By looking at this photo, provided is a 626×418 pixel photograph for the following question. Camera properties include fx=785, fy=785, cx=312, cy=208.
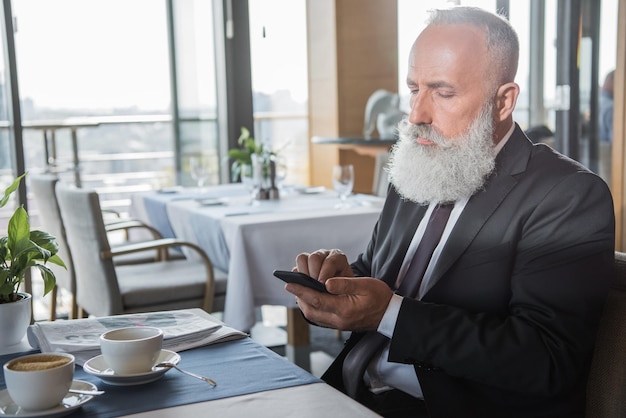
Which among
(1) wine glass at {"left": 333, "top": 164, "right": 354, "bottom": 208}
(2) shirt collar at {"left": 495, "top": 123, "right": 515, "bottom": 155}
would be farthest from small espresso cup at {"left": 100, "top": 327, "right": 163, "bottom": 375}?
(1) wine glass at {"left": 333, "top": 164, "right": 354, "bottom": 208}

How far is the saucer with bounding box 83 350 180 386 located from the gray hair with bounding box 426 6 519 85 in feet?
2.73

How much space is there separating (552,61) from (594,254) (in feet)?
14.0

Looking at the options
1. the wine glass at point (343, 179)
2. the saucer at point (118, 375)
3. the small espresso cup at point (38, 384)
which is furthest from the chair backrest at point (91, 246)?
the small espresso cup at point (38, 384)

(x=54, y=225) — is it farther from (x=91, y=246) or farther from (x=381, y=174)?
(x=381, y=174)

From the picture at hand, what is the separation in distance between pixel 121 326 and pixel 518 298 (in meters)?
0.71

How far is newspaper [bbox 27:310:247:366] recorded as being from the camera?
4.22 feet

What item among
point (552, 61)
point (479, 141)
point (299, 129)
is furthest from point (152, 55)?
point (479, 141)

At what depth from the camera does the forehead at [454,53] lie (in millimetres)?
1522

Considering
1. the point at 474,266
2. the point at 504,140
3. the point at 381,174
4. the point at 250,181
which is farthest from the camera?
the point at 381,174

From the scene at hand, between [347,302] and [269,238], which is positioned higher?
[347,302]

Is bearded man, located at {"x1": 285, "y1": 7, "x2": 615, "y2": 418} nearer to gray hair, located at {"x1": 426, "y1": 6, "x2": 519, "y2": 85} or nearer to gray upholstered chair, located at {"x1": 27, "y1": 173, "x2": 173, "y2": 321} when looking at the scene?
gray hair, located at {"x1": 426, "y1": 6, "x2": 519, "y2": 85}

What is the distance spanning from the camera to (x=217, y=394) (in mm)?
1099

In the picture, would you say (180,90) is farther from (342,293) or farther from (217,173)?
(342,293)

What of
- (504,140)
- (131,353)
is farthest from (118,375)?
(504,140)
